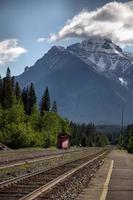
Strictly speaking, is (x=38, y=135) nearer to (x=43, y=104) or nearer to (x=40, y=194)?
(x=43, y=104)

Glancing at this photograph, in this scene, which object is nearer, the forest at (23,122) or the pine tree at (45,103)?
the forest at (23,122)

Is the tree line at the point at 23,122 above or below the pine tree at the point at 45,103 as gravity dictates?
below

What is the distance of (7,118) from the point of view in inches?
4149

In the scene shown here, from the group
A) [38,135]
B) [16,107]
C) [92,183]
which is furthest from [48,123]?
[92,183]

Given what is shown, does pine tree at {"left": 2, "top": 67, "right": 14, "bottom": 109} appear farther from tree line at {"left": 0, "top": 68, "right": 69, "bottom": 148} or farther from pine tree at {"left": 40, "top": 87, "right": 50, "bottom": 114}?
pine tree at {"left": 40, "top": 87, "right": 50, "bottom": 114}

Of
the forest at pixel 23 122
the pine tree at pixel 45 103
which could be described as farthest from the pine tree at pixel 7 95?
the pine tree at pixel 45 103

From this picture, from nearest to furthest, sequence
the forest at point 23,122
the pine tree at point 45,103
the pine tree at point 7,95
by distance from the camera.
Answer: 1. the forest at point 23,122
2. the pine tree at point 7,95
3. the pine tree at point 45,103

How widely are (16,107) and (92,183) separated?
83807 millimetres

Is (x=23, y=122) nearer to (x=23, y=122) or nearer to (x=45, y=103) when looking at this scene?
(x=23, y=122)

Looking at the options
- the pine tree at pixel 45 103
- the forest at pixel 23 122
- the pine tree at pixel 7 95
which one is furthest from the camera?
the pine tree at pixel 45 103

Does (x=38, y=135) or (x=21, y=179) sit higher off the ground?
(x=38, y=135)

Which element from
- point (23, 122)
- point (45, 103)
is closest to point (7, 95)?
point (23, 122)

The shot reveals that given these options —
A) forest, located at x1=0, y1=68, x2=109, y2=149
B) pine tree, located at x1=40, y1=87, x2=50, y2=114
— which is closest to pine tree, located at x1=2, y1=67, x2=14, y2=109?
forest, located at x1=0, y1=68, x2=109, y2=149

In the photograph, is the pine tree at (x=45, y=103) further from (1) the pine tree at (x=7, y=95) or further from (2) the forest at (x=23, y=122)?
(1) the pine tree at (x=7, y=95)
